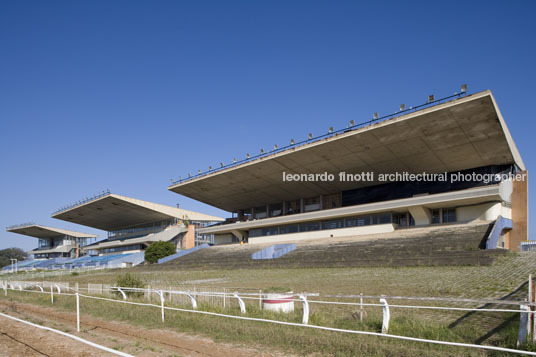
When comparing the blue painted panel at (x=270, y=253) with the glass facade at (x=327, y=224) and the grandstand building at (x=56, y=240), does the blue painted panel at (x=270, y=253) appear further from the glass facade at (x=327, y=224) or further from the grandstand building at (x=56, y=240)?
the grandstand building at (x=56, y=240)

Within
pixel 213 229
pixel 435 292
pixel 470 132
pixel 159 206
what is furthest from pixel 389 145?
pixel 159 206

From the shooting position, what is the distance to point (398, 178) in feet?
127

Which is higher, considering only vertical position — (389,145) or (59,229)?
(389,145)

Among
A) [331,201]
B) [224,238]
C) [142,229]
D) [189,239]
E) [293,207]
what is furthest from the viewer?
[142,229]

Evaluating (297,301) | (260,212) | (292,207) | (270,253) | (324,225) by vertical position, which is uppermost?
(292,207)

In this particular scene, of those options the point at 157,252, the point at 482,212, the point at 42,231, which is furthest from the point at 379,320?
the point at 42,231

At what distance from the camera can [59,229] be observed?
94375 mm

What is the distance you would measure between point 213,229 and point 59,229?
56.7 meters

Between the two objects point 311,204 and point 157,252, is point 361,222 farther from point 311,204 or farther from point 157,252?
point 157,252

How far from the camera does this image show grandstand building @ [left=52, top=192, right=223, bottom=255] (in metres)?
63.4

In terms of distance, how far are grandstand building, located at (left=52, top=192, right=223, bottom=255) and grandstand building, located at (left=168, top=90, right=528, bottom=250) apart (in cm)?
1743

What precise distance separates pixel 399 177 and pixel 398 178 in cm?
27

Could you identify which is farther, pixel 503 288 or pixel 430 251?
pixel 430 251

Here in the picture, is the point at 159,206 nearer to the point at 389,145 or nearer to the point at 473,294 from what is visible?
the point at 389,145
